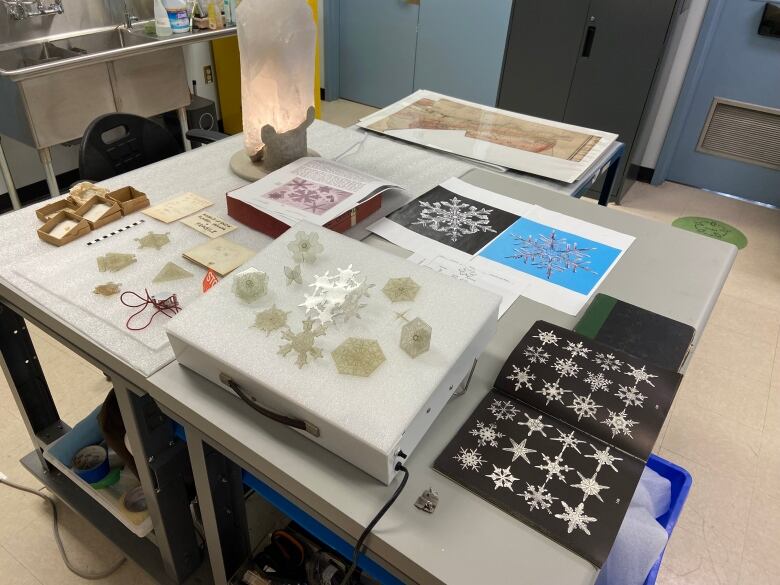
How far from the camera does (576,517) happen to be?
677 mm

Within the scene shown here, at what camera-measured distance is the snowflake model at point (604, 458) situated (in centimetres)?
73

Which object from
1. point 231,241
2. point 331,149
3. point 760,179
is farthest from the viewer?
point 760,179

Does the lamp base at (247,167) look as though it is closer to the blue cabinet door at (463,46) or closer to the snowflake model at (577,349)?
the snowflake model at (577,349)

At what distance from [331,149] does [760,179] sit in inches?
111

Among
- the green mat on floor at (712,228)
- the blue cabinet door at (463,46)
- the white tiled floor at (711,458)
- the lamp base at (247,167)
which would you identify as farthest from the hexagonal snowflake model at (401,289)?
the blue cabinet door at (463,46)

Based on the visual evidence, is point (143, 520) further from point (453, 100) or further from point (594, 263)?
point (453, 100)

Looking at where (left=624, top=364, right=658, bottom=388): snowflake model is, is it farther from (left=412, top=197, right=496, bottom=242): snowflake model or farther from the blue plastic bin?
(left=412, top=197, right=496, bottom=242): snowflake model

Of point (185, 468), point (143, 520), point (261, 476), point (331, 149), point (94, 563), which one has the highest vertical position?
point (331, 149)

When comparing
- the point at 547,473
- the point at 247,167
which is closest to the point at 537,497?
the point at 547,473

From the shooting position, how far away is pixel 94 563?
1.42 meters

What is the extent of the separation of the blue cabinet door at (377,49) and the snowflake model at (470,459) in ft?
11.9

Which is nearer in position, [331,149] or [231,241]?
[231,241]

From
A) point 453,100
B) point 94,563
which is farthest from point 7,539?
point 453,100

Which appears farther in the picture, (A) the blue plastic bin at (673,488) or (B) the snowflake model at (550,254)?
(B) the snowflake model at (550,254)
